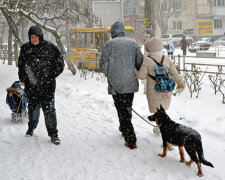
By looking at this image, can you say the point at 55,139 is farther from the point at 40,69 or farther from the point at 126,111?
the point at 126,111

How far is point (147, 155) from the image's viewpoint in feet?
14.6

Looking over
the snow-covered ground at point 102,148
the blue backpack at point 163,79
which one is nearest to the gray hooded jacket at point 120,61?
the blue backpack at point 163,79

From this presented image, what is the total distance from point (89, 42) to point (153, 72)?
44.2 ft

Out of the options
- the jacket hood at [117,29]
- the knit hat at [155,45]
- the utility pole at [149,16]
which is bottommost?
the knit hat at [155,45]

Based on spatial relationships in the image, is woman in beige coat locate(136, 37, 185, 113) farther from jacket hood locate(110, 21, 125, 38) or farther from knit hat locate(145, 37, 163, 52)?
jacket hood locate(110, 21, 125, 38)

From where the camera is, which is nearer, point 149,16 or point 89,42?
point 149,16

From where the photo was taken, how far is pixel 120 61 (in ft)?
14.6

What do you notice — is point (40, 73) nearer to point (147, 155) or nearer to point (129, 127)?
point (129, 127)

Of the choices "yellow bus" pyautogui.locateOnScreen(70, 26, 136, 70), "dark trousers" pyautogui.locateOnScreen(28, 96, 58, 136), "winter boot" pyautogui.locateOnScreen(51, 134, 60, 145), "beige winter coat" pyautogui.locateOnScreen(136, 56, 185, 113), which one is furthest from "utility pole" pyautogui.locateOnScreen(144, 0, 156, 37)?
"yellow bus" pyautogui.locateOnScreen(70, 26, 136, 70)

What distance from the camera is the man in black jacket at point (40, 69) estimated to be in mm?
4652

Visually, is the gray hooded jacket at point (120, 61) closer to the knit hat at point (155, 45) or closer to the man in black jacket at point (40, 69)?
the knit hat at point (155, 45)

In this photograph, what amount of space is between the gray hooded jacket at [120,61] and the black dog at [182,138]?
640 mm

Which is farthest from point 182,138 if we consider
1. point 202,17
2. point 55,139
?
point 202,17

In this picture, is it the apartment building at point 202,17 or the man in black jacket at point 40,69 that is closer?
the man in black jacket at point 40,69
